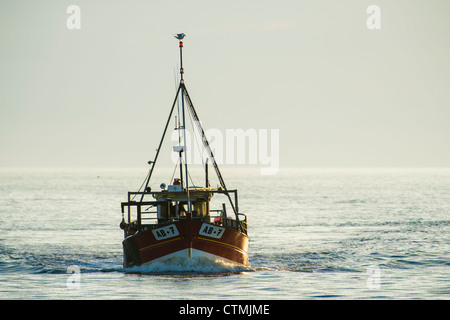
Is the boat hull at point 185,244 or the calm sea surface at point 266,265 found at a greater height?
the boat hull at point 185,244

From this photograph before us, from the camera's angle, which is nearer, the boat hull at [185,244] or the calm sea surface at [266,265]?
the calm sea surface at [266,265]

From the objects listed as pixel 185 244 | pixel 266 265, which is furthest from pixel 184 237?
pixel 266 265

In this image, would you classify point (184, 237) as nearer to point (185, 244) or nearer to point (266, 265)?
point (185, 244)

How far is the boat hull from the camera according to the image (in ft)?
111

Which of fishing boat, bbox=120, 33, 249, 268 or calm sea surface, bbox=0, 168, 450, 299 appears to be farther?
fishing boat, bbox=120, 33, 249, 268

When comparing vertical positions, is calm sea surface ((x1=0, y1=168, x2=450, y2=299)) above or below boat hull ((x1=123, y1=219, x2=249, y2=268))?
below

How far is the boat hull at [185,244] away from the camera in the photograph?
33.8 m

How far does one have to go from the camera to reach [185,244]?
33844 millimetres

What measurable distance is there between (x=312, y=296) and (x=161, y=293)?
6.14 meters

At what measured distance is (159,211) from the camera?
1473 inches

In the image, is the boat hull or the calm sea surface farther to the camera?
the boat hull
